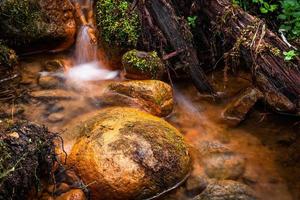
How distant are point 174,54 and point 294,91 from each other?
5.43 ft

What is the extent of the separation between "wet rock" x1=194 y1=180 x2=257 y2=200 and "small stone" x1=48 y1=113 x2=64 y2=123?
2.11 metres

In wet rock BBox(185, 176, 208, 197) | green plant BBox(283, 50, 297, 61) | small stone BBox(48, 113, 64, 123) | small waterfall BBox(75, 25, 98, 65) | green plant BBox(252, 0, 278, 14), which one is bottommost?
wet rock BBox(185, 176, 208, 197)

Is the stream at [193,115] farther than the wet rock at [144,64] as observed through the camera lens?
No

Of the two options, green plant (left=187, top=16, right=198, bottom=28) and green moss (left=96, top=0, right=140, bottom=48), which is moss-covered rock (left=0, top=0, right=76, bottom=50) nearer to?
green moss (left=96, top=0, right=140, bottom=48)

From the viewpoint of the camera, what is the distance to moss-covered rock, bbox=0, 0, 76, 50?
5938mm

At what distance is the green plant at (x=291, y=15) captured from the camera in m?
5.31

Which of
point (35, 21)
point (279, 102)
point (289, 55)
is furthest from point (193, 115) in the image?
point (35, 21)

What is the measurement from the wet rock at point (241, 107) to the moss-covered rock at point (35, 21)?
283 centimetres

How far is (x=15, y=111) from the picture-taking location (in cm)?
524

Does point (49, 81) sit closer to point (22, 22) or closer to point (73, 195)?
point (22, 22)

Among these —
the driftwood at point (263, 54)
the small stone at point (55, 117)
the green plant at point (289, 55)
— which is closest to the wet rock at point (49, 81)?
the small stone at point (55, 117)

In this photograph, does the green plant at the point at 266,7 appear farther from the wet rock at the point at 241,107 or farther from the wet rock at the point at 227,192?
the wet rock at the point at 227,192

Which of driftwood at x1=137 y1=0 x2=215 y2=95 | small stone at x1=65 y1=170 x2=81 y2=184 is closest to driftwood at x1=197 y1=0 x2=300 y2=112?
driftwood at x1=137 y1=0 x2=215 y2=95

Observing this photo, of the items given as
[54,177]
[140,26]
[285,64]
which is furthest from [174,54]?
[54,177]
